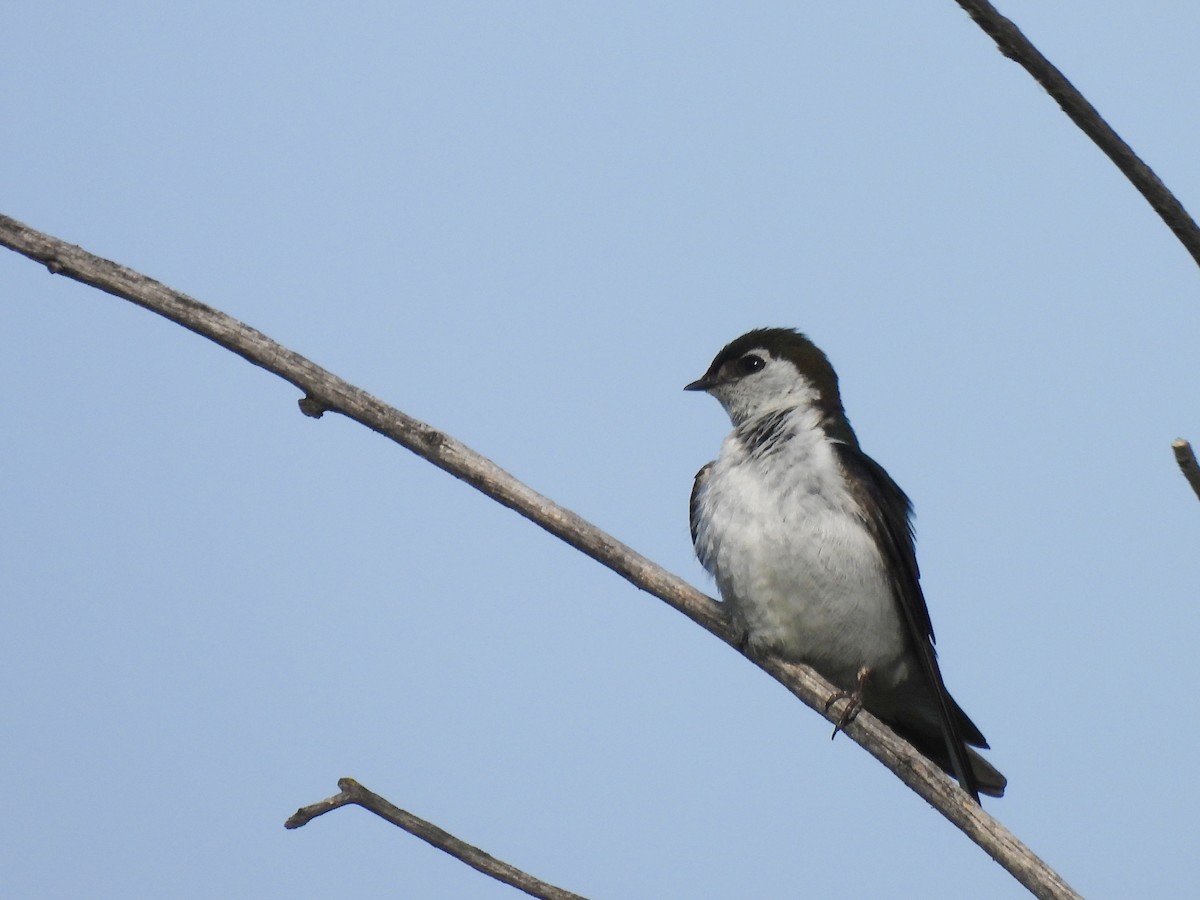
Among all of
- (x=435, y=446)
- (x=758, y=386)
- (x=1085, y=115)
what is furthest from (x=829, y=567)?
(x=1085, y=115)

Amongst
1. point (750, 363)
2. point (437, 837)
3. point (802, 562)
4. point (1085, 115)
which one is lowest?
point (437, 837)

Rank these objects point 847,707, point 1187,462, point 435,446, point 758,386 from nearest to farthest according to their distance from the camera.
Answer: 1. point 1187,462
2. point 435,446
3. point 847,707
4. point 758,386

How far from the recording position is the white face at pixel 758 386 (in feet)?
19.5

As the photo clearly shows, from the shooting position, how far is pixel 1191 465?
2635mm

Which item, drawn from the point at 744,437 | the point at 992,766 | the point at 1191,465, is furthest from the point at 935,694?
the point at 1191,465

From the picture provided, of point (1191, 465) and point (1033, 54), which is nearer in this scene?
point (1033, 54)

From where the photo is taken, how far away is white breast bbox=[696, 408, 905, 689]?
5184 mm

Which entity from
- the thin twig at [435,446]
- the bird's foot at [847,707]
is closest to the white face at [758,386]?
the bird's foot at [847,707]

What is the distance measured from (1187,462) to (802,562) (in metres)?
2.59

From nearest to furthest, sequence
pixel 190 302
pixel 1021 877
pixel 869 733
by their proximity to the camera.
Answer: pixel 1021 877 → pixel 190 302 → pixel 869 733

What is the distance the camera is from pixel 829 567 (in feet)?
17.1

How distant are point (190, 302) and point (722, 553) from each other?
2.17 m

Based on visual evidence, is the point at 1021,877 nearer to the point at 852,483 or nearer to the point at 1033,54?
the point at 852,483

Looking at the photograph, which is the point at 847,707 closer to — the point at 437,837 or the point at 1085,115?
the point at 437,837
